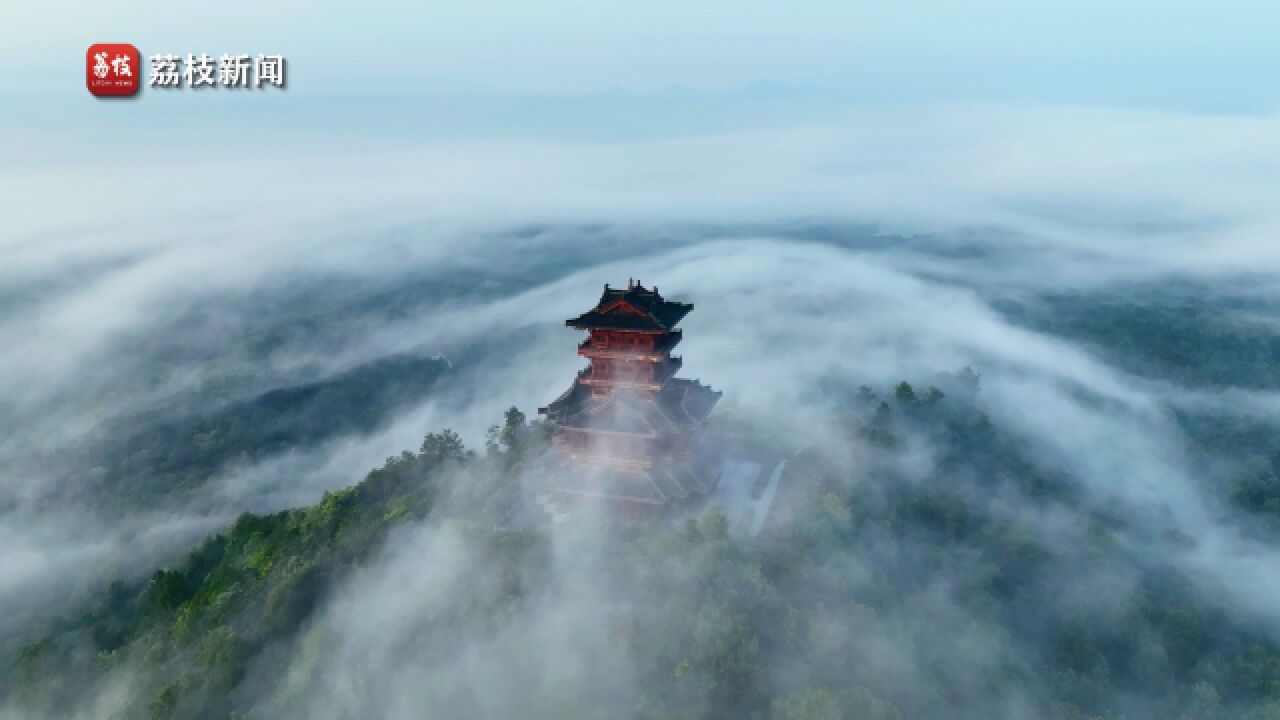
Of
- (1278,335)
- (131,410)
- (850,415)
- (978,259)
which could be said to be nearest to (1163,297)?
(1278,335)

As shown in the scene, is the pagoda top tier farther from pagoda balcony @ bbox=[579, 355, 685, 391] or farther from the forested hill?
the forested hill

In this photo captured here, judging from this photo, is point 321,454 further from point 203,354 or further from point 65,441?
point 203,354

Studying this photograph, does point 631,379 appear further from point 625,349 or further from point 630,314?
point 630,314

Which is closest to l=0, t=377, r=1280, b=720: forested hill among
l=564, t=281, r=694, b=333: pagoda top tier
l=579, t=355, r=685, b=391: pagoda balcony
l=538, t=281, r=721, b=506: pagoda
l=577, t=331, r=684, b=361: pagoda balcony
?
l=538, t=281, r=721, b=506: pagoda

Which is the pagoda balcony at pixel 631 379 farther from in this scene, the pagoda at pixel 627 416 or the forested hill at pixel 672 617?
the forested hill at pixel 672 617

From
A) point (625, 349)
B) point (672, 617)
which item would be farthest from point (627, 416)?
point (672, 617)
